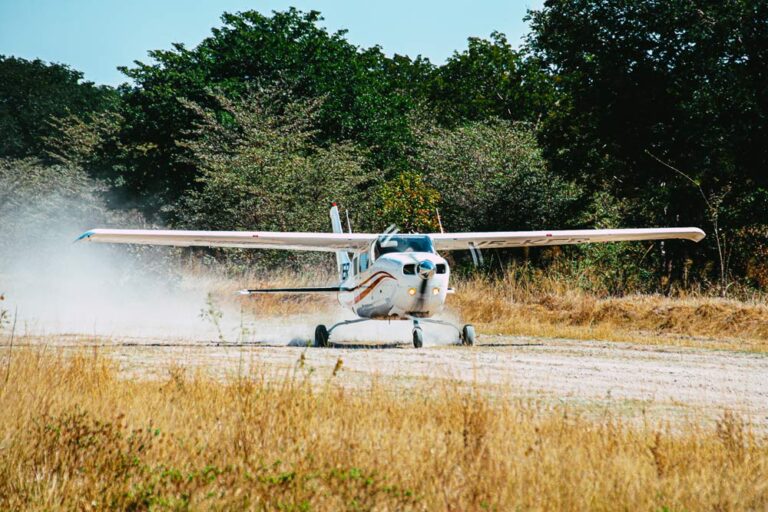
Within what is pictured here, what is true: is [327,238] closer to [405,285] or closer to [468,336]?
[405,285]

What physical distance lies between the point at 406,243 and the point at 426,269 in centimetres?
127

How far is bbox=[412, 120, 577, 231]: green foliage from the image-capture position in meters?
33.4

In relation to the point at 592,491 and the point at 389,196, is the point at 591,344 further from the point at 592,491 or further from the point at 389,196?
the point at 389,196

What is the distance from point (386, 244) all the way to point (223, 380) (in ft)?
23.9

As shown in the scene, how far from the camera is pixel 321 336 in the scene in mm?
17250

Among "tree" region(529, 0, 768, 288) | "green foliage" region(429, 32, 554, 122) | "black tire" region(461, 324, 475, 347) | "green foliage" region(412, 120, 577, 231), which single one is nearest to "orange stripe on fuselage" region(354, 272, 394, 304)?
"black tire" region(461, 324, 475, 347)

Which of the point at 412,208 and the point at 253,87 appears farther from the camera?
the point at 253,87

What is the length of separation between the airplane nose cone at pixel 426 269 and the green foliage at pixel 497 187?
18.1m

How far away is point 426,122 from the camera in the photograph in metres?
53.4

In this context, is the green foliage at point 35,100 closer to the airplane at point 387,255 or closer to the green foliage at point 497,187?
the green foliage at point 497,187

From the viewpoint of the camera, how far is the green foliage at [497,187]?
33406mm

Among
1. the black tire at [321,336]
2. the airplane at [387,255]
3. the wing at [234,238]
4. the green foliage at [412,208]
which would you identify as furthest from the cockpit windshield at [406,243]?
the green foliage at [412,208]

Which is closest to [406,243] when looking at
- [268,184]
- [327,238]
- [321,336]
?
[327,238]

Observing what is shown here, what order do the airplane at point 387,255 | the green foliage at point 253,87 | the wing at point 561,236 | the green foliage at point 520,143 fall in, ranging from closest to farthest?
the airplane at point 387,255
the wing at point 561,236
the green foliage at point 520,143
the green foliage at point 253,87
